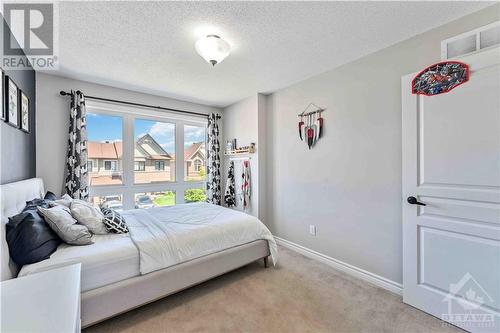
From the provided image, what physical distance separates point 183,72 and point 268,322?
2.88 metres

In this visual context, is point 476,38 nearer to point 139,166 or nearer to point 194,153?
point 194,153

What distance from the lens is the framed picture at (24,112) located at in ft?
6.87

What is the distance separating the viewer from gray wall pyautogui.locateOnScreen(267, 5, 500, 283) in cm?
209

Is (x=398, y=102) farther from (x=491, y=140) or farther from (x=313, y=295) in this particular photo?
(x=313, y=295)

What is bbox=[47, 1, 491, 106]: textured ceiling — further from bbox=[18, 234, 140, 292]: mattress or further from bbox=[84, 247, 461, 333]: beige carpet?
bbox=[84, 247, 461, 333]: beige carpet

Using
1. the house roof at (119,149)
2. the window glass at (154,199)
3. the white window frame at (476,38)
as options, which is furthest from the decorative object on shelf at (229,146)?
the white window frame at (476,38)

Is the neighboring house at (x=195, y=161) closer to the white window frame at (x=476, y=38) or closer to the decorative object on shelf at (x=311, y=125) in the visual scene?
the decorative object on shelf at (x=311, y=125)

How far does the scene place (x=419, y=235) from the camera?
1858mm

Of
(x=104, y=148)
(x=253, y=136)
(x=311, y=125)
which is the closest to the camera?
(x=311, y=125)

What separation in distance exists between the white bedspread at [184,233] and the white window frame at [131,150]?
83 centimetres

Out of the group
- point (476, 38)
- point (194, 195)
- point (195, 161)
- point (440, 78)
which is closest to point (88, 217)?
point (194, 195)

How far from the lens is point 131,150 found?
3486 mm

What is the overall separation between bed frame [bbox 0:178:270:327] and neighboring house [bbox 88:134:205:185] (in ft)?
3.07

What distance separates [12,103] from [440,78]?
12.1 ft
